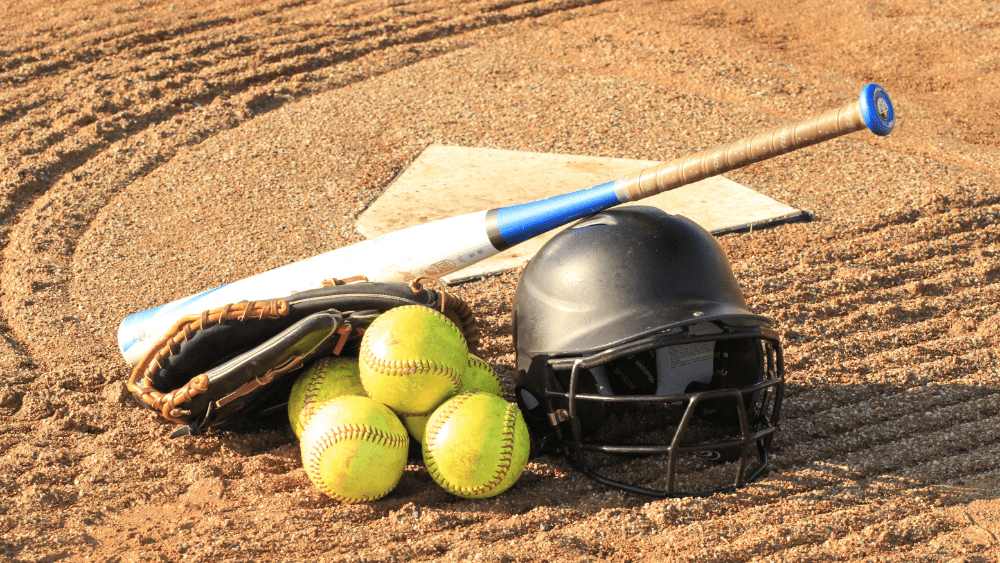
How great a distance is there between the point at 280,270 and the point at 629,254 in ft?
5.11

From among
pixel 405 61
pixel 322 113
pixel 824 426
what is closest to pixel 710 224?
pixel 824 426

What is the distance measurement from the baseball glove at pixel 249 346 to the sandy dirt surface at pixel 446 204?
19 cm

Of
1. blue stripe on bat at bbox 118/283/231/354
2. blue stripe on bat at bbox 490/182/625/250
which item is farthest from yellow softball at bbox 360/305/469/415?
blue stripe on bat at bbox 118/283/231/354

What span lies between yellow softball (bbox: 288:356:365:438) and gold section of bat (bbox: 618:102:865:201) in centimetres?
110

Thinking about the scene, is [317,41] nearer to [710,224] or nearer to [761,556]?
[710,224]

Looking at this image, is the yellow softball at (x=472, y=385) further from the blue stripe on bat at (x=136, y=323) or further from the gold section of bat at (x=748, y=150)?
the blue stripe on bat at (x=136, y=323)

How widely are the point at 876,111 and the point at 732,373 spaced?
0.95 meters

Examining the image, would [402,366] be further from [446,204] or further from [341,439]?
[446,204]

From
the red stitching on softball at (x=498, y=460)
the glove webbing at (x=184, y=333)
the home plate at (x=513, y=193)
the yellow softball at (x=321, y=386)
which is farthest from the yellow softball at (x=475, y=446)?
the home plate at (x=513, y=193)

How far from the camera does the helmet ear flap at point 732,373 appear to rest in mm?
2609

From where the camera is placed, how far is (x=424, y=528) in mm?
2359

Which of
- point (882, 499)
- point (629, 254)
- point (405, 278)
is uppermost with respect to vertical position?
point (629, 254)

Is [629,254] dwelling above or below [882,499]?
above

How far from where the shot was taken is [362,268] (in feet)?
10.6
